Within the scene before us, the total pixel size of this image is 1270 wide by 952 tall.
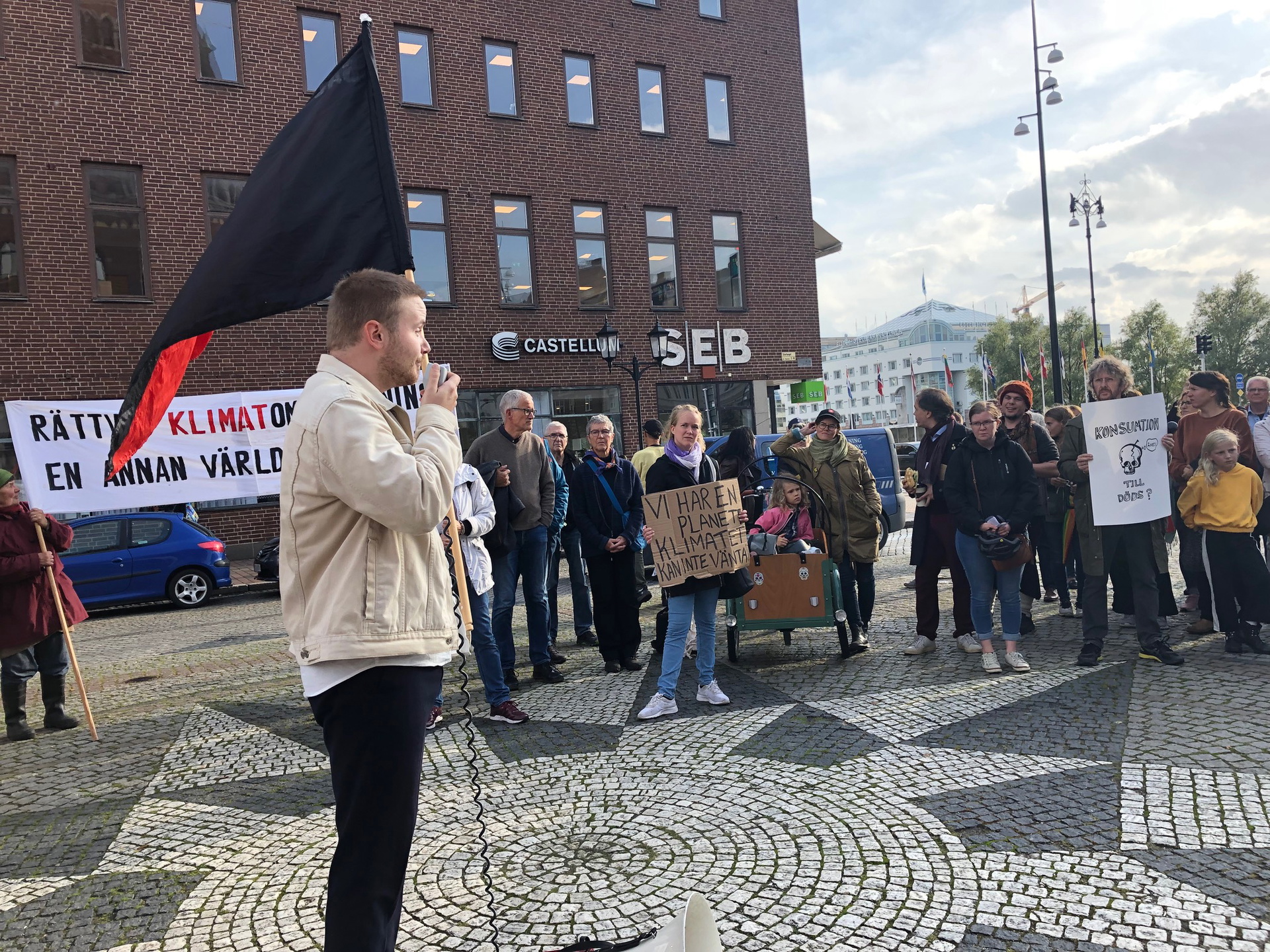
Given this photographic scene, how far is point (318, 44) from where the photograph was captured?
19469 mm

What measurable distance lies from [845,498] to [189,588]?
10896 mm

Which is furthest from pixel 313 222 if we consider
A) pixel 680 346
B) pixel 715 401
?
pixel 715 401

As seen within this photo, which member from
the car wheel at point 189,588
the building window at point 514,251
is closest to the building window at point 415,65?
the building window at point 514,251

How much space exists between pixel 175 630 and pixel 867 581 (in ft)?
28.7

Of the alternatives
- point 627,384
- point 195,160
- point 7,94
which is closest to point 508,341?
point 627,384

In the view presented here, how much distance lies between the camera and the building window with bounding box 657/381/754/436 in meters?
22.9

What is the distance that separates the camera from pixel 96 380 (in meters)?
17.1

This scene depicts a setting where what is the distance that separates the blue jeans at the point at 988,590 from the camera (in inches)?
260

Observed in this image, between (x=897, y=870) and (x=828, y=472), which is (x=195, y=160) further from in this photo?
(x=897, y=870)

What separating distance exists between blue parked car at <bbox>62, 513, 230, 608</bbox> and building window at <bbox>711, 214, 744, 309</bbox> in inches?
553

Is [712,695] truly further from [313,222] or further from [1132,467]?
[313,222]

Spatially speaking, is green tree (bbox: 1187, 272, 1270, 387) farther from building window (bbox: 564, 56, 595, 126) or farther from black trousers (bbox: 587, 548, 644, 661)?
black trousers (bbox: 587, 548, 644, 661)

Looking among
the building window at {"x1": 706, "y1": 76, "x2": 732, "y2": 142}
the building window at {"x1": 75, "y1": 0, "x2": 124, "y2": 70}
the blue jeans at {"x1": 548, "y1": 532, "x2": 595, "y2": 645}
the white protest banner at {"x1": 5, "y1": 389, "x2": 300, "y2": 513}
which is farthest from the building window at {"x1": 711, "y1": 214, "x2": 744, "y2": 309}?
the blue jeans at {"x1": 548, "y1": 532, "x2": 595, "y2": 645}

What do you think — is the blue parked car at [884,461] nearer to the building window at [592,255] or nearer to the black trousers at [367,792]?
the building window at [592,255]
